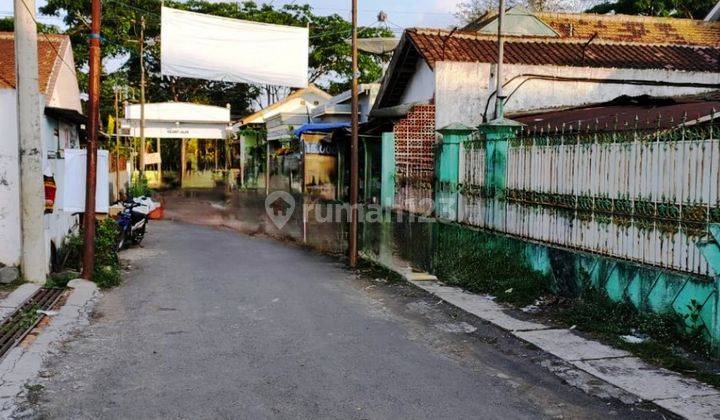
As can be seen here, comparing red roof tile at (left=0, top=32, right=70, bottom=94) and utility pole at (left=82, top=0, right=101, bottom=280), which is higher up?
red roof tile at (left=0, top=32, right=70, bottom=94)

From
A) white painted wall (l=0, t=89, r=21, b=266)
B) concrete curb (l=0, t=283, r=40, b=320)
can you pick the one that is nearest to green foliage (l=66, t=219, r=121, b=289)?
concrete curb (l=0, t=283, r=40, b=320)

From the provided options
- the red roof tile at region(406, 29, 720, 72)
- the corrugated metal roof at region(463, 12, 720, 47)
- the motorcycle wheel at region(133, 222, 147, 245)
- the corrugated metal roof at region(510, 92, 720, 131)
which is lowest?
the motorcycle wheel at region(133, 222, 147, 245)

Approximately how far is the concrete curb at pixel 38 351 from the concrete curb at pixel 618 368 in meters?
4.56

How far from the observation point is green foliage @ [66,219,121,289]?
10.5 m

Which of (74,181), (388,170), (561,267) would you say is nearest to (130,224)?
(74,181)

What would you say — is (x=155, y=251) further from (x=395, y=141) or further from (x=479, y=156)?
(x=479, y=156)

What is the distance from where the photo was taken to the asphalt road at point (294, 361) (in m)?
4.96

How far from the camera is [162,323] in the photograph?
25.5ft

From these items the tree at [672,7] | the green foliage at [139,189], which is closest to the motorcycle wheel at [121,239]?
the green foliage at [139,189]

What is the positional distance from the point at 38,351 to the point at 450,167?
7241mm

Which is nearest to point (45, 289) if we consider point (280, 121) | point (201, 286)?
point (201, 286)

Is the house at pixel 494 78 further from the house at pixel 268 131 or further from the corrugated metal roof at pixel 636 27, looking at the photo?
the house at pixel 268 131

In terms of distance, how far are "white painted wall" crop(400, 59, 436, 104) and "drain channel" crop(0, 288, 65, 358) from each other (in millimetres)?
8308

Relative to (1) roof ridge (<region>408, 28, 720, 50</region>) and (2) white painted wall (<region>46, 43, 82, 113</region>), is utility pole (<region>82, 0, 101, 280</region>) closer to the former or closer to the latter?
(2) white painted wall (<region>46, 43, 82, 113</region>)
